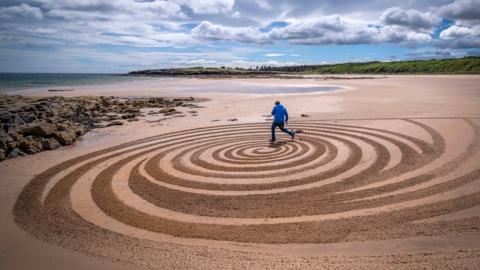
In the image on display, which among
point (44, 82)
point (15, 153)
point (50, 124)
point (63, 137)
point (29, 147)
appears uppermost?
point (44, 82)

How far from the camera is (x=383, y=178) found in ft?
31.5

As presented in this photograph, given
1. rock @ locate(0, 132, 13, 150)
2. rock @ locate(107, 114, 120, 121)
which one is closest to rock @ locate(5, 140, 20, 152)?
rock @ locate(0, 132, 13, 150)

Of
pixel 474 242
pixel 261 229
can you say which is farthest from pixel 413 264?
pixel 261 229

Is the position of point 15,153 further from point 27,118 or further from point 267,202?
point 267,202

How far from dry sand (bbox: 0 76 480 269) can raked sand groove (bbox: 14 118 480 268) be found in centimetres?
3

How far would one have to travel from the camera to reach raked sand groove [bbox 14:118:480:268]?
612cm

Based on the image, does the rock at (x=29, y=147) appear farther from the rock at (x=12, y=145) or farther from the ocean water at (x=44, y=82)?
the ocean water at (x=44, y=82)

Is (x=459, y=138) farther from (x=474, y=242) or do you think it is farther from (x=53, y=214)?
(x=53, y=214)

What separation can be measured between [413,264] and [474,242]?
4.67 feet

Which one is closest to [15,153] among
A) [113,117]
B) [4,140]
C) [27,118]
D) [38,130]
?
[4,140]

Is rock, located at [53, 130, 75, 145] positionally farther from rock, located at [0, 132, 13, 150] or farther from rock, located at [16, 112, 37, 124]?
rock, located at [16, 112, 37, 124]

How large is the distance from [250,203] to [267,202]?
41 cm

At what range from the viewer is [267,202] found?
835 centimetres

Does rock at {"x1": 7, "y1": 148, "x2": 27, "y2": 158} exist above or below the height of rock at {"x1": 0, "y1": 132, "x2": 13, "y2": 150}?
below
